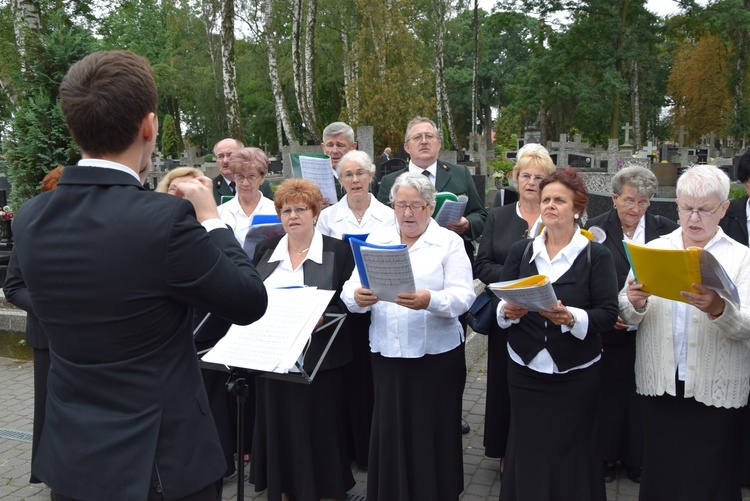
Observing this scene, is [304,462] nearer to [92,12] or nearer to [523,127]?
[92,12]

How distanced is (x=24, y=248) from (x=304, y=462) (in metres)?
2.63

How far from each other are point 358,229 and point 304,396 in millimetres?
1309

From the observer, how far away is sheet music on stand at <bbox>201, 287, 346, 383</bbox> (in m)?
2.88

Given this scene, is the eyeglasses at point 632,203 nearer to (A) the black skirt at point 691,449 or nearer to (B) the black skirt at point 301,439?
(A) the black skirt at point 691,449

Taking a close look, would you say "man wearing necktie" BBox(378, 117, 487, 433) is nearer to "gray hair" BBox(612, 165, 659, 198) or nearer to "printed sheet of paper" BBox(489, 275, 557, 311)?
"gray hair" BBox(612, 165, 659, 198)

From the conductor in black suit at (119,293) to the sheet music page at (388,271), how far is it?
1239 mm

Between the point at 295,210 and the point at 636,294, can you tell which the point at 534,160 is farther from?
the point at 295,210

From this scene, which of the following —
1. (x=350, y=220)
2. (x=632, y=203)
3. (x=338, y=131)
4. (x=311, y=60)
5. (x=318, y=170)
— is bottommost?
(x=350, y=220)

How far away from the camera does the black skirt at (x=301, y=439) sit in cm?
409

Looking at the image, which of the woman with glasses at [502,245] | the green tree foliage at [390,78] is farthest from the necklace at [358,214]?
the green tree foliage at [390,78]

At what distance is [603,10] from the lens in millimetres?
34750

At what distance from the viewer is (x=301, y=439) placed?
13.4 feet

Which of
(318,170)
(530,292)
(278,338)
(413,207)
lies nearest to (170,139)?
(318,170)

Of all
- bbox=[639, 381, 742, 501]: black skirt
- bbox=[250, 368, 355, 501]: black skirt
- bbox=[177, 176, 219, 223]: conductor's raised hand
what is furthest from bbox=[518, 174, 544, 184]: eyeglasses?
bbox=[177, 176, 219, 223]: conductor's raised hand
